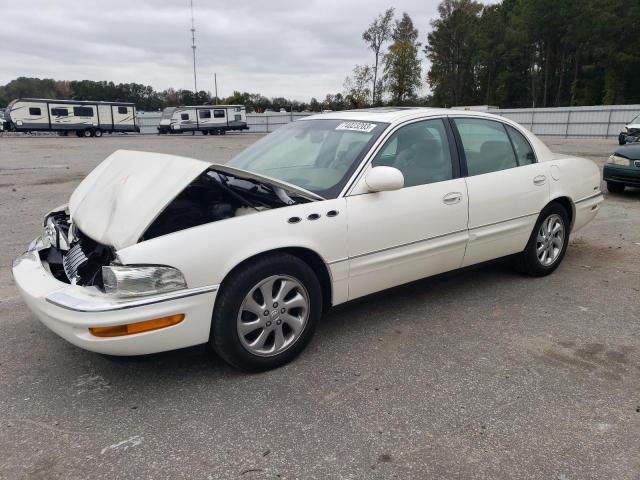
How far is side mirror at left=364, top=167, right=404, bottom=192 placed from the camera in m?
3.25

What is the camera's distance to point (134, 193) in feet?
9.78

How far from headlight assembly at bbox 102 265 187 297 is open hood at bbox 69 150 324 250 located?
0.52 feet

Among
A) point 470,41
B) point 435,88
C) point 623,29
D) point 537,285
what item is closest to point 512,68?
point 470,41

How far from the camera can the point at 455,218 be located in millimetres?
3777

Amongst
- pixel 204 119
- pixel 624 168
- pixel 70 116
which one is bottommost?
pixel 624 168

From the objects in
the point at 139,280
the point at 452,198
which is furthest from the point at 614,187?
the point at 139,280

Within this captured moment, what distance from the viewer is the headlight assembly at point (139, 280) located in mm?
2549

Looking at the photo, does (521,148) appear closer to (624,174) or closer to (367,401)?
(367,401)

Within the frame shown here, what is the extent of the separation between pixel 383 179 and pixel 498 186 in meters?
1.31

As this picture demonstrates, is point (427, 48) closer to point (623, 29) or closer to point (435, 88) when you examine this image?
point (435, 88)

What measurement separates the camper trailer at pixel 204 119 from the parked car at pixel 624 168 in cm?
3797

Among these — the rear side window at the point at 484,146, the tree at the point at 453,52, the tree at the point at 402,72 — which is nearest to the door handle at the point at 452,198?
the rear side window at the point at 484,146

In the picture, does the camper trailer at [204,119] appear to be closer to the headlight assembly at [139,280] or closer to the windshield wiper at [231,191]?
the windshield wiper at [231,191]

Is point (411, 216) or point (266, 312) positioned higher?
point (411, 216)
